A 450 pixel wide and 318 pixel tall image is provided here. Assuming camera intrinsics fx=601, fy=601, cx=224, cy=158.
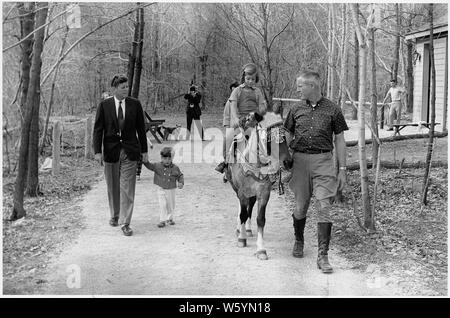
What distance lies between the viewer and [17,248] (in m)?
6.66

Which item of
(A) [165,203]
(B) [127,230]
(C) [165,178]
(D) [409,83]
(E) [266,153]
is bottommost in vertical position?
(B) [127,230]

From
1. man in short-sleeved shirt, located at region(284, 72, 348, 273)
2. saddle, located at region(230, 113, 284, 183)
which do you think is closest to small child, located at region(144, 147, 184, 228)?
saddle, located at region(230, 113, 284, 183)

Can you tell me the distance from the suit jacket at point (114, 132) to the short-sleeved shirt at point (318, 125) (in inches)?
93.3

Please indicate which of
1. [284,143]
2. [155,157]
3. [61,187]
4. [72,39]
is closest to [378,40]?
[72,39]

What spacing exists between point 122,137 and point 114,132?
119 mm

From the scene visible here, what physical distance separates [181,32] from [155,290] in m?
17.7

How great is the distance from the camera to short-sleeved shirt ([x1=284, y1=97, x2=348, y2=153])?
20.3 ft

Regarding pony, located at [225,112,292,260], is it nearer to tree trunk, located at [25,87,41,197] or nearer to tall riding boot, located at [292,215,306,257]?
tall riding boot, located at [292,215,306,257]

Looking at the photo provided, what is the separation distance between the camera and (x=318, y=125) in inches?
243

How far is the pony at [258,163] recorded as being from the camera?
6.34m

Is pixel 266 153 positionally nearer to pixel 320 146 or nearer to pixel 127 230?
pixel 320 146

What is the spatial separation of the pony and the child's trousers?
128 centimetres

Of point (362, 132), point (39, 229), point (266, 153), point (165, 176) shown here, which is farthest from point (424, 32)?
point (39, 229)
